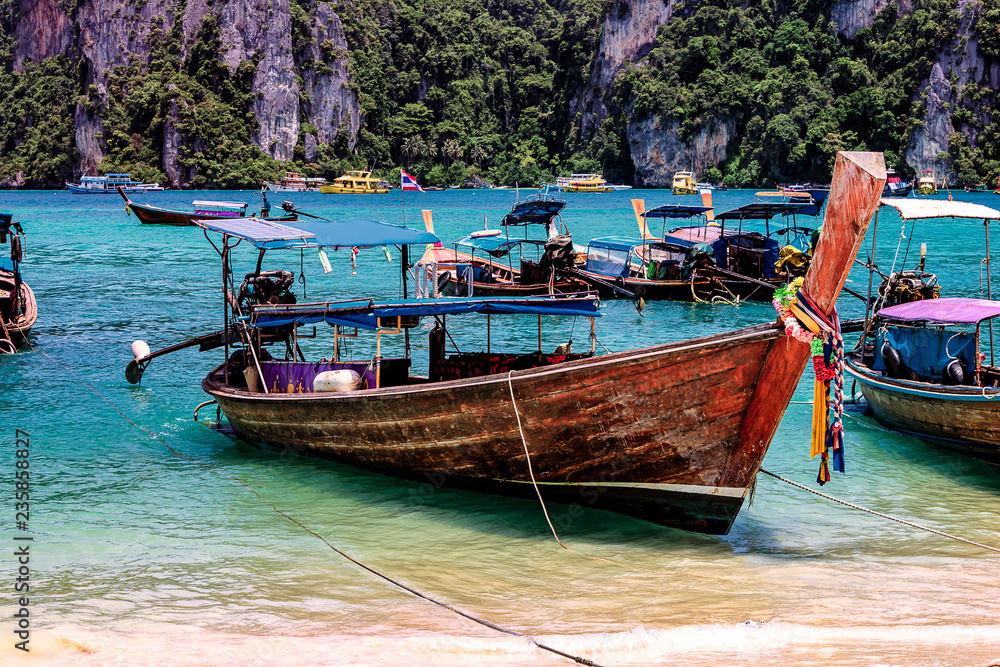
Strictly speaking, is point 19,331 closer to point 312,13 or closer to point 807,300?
point 807,300

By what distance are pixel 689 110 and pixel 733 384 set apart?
375 feet

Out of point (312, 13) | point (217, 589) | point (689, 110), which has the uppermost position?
point (312, 13)

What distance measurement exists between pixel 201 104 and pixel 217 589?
391 feet

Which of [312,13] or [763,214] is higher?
[312,13]

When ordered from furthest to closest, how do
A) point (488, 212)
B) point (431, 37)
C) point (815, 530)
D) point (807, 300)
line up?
point (431, 37) → point (488, 212) → point (815, 530) → point (807, 300)

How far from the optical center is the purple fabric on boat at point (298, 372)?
10477 millimetres

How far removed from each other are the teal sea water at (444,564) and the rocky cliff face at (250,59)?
109928mm

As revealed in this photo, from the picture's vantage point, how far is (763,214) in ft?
78.5

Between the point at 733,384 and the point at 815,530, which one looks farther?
the point at 815,530

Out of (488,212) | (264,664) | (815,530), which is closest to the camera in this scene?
(264,664)

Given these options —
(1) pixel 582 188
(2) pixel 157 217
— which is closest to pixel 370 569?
(2) pixel 157 217

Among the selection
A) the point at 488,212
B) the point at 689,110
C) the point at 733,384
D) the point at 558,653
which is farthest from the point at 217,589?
the point at 689,110

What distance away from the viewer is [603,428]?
7492 mm

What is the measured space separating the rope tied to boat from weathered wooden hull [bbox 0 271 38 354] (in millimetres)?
15992
